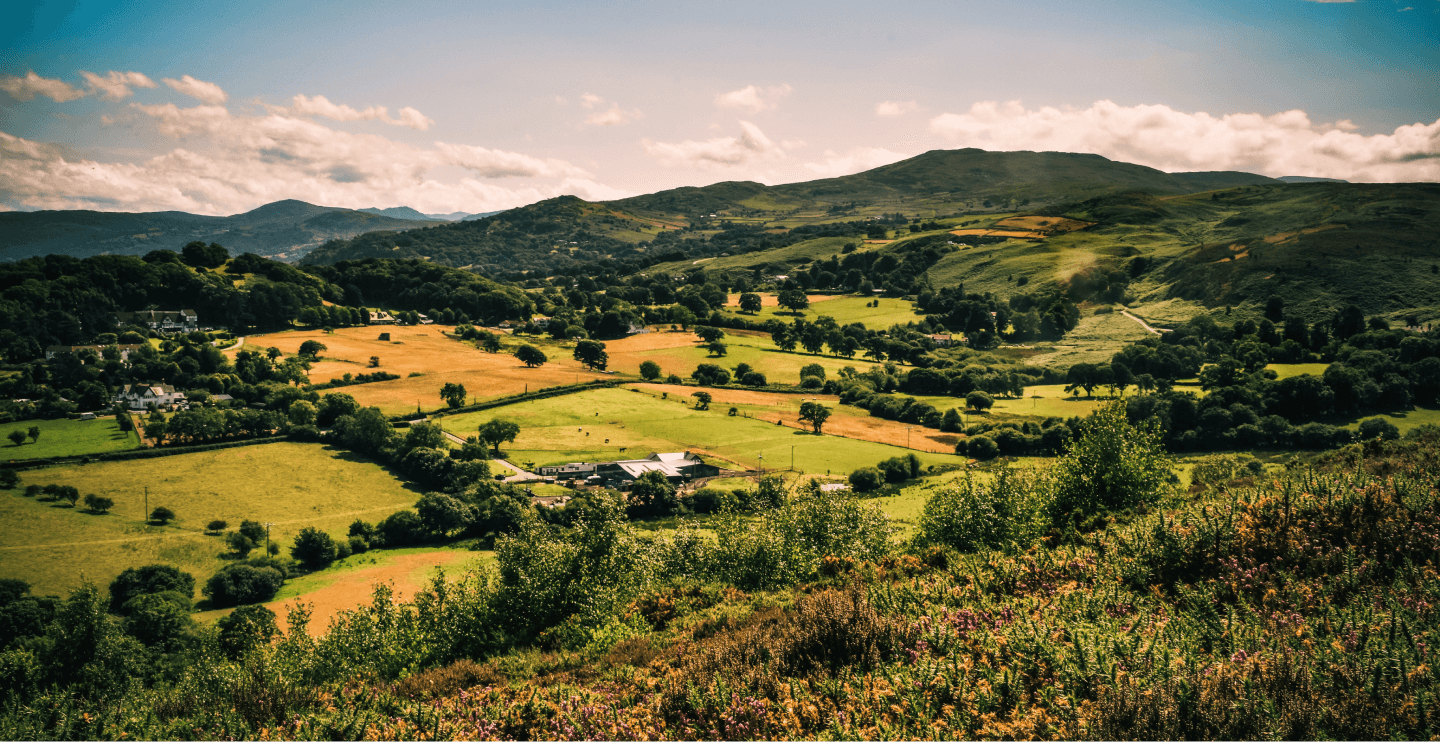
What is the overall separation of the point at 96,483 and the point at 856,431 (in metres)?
68.8

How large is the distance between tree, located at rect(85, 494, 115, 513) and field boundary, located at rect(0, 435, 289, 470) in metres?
9.77

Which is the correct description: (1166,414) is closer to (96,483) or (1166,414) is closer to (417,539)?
(417,539)

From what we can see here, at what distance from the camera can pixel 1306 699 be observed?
7668 mm

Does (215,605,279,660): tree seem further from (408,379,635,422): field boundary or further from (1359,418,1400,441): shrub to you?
(1359,418,1400,441): shrub

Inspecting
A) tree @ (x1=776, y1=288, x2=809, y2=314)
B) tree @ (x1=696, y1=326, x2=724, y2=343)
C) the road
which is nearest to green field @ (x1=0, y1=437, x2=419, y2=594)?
tree @ (x1=696, y1=326, x2=724, y2=343)

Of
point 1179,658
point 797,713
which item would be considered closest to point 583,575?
point 797,713

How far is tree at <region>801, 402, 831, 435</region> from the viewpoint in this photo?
7506 centimetres

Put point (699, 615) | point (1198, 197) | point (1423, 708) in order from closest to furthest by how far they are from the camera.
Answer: point (1423, 708) → point (699, 615) → point (1198, 197)

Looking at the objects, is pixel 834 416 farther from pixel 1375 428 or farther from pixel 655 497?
pixel 1375 428

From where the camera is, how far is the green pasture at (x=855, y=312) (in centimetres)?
13350

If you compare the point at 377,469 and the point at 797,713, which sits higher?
the point at 797,713

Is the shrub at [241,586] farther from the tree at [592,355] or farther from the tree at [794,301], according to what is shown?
the tree at [794,301]

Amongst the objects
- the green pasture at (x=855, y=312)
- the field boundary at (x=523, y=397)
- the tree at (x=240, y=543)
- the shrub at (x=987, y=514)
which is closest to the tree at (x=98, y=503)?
the tree at (x=240, y=543)

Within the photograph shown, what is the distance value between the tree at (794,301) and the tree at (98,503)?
112m
